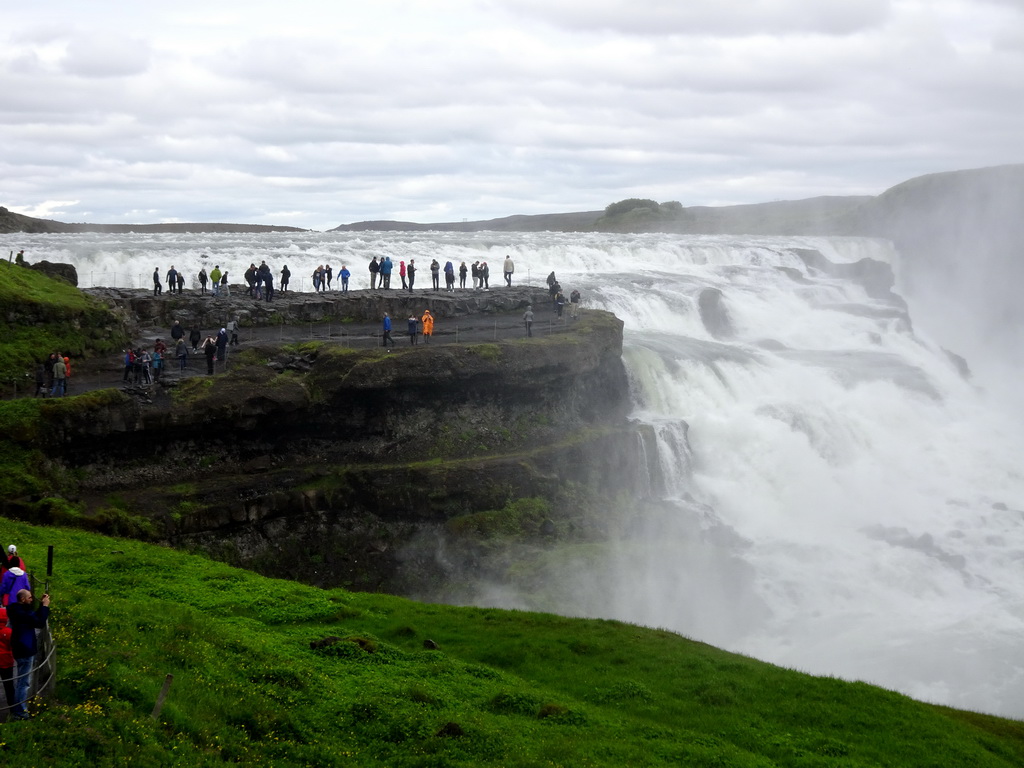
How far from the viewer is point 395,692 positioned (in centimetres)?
A: 1612

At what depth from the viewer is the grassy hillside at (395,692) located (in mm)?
12617

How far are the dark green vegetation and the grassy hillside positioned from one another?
865 centimetres

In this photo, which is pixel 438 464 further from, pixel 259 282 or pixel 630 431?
pixel 259 282

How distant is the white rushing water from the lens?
29.5 metres

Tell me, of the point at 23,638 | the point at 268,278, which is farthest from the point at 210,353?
the point at 23,638

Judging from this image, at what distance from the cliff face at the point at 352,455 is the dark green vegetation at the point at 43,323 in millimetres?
4167

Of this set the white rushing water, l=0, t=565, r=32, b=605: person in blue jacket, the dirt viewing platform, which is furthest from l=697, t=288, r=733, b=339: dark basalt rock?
l=0, t=565, r=32, b=605: person in blue jacket

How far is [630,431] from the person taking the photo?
3744cm

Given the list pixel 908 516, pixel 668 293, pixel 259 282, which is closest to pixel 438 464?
pixel 259 282

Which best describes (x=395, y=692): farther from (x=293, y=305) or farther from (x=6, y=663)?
(x=293, y=305)

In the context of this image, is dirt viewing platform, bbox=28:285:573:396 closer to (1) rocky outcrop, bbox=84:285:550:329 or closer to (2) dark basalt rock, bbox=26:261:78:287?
(1) rocky outcrop, bbox=84:285:550:329

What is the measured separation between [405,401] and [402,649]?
609 inches

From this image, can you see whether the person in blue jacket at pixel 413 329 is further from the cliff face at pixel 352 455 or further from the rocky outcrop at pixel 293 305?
the rocky outcrop at pixel 293 305

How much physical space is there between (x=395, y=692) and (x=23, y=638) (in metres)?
6.38
